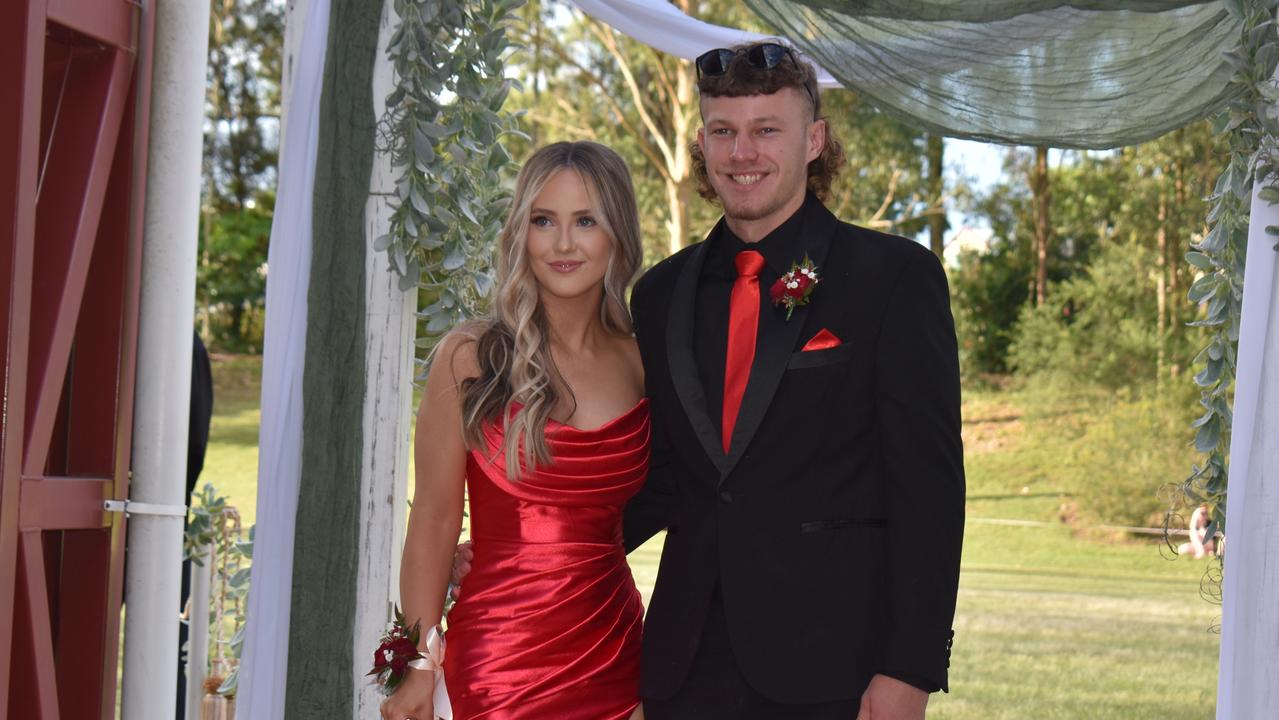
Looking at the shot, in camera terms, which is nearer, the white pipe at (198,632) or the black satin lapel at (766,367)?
the black satin lapel at (766,367)

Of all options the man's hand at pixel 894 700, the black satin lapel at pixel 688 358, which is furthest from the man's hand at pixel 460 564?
the man's hand at pixel 894 700

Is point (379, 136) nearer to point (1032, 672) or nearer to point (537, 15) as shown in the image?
point (1032, 672)

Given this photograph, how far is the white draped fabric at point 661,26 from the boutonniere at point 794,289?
57.5 inches

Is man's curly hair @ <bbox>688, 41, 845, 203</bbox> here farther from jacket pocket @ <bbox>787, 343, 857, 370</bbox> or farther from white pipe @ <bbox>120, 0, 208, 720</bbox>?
white pipe @ <bbox>120, 0, 208, 720</bbox>

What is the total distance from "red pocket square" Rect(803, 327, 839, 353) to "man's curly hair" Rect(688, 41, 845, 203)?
403 millimetres

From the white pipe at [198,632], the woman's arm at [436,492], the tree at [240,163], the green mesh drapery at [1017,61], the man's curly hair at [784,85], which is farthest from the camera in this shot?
the tree at [240,163]

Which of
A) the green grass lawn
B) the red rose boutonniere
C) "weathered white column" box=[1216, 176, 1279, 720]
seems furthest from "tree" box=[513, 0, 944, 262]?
the red rose boutonniere

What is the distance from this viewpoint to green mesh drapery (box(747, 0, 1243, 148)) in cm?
332

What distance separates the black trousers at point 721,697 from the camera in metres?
2.48

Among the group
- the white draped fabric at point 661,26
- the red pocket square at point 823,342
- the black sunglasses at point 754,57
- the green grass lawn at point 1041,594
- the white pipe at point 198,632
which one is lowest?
the green grass lawn at point 1041,594

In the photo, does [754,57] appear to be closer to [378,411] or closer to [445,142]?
[445,142]

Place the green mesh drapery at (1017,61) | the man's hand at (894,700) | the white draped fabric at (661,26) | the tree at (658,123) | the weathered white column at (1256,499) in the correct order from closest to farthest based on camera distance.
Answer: the man's hand at (894,700) < the weathered white column at (1256,499) < the green mesh drapery at (1017,61) < the white draped fabric at (661,26) < the tree at (658,123)

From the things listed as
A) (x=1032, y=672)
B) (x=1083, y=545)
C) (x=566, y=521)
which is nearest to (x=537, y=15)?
(x=1083, y=545)

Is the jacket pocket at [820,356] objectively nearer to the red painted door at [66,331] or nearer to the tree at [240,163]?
the red painted door at [66,331]
